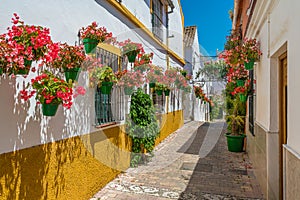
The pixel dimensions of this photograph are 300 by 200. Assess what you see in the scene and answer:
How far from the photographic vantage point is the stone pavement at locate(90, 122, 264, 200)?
5.13 m

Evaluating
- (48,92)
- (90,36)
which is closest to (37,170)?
(48,92)

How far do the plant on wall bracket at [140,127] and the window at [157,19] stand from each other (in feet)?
13.6

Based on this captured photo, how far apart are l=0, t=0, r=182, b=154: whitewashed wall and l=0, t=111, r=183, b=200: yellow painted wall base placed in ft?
0.54

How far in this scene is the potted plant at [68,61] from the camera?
378 centimetres

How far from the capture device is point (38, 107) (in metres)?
3.61

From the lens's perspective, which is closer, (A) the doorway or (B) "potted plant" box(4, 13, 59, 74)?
(B) "potted plant" box(4, 13, 59, 74)

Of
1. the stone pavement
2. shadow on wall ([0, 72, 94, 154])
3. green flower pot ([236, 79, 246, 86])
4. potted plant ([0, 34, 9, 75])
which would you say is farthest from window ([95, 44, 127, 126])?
green flower pot ([236, 79, 246, 86])

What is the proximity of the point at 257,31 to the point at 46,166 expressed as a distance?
5633mm

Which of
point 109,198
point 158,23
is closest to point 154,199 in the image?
point 109,198

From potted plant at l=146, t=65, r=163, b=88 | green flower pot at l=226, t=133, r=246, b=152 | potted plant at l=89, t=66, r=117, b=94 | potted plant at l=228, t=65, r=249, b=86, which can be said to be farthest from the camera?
green flower pot at l=226, t=133, r=246, b=152

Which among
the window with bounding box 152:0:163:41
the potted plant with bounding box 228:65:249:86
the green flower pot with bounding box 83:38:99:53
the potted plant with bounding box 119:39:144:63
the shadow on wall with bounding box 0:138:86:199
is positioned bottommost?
the shadow on wall with bounding box 0:138:86:199

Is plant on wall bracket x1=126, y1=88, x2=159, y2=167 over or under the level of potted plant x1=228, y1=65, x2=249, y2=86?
under

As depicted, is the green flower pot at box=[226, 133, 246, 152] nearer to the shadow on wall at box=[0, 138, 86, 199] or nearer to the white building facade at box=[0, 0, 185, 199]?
the white building facade at box=[0, 0, 185, 199]

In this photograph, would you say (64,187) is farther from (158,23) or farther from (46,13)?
(158,23)
